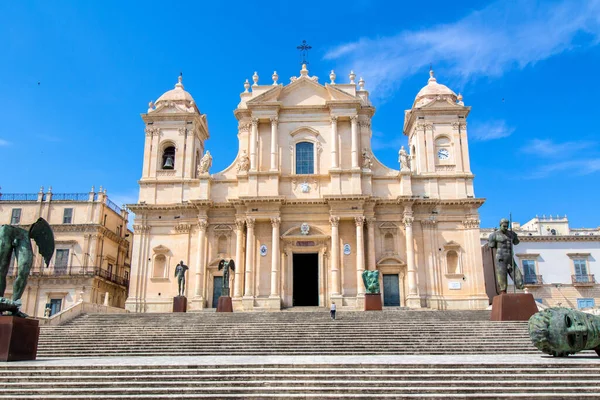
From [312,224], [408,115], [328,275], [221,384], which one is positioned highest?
[408,115]

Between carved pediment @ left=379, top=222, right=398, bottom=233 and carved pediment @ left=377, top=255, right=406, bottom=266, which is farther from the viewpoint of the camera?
carved pediment @ left=379, top=222, right=398, bottom=233

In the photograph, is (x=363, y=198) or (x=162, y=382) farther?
(x=363, y=198)

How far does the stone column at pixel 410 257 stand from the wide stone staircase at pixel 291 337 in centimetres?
753

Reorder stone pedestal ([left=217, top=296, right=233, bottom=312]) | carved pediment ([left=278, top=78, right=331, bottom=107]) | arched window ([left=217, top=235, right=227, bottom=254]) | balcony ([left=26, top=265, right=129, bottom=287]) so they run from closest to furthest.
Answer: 1. stone pedestal ([left=217, top=296, right=233, bottom=312])
2. arched window ([left=217, top=235, right=227, bottom=254])
3. carved pediment ([left=278, top=78, right=331, bottom=107])
4. balcony ([left=26, top=265, right=129, bottom=287])

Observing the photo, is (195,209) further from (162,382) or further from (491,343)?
(162,382)

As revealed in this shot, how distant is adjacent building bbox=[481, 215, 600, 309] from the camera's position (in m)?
37.1

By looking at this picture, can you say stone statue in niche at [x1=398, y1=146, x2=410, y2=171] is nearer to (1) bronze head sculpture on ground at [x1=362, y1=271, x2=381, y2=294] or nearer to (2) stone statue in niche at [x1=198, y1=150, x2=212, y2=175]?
(1) bronze head sculpture on ground at [x1=362, y1=271, x2=381, y2=294]

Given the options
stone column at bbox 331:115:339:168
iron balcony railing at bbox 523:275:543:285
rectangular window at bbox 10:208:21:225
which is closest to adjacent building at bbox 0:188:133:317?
rectangular window at bbox 10:208:21:225

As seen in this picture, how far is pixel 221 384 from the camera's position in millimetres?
9508

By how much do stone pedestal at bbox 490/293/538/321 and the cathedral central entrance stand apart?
44.4 feet

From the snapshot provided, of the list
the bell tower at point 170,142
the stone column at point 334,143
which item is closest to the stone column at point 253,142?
the bell tower at point 170,142

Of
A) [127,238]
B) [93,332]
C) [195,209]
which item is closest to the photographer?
[93,332]

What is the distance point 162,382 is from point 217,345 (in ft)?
23.6

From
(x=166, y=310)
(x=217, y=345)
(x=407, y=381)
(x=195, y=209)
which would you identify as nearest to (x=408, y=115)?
(x=195, y=209)
